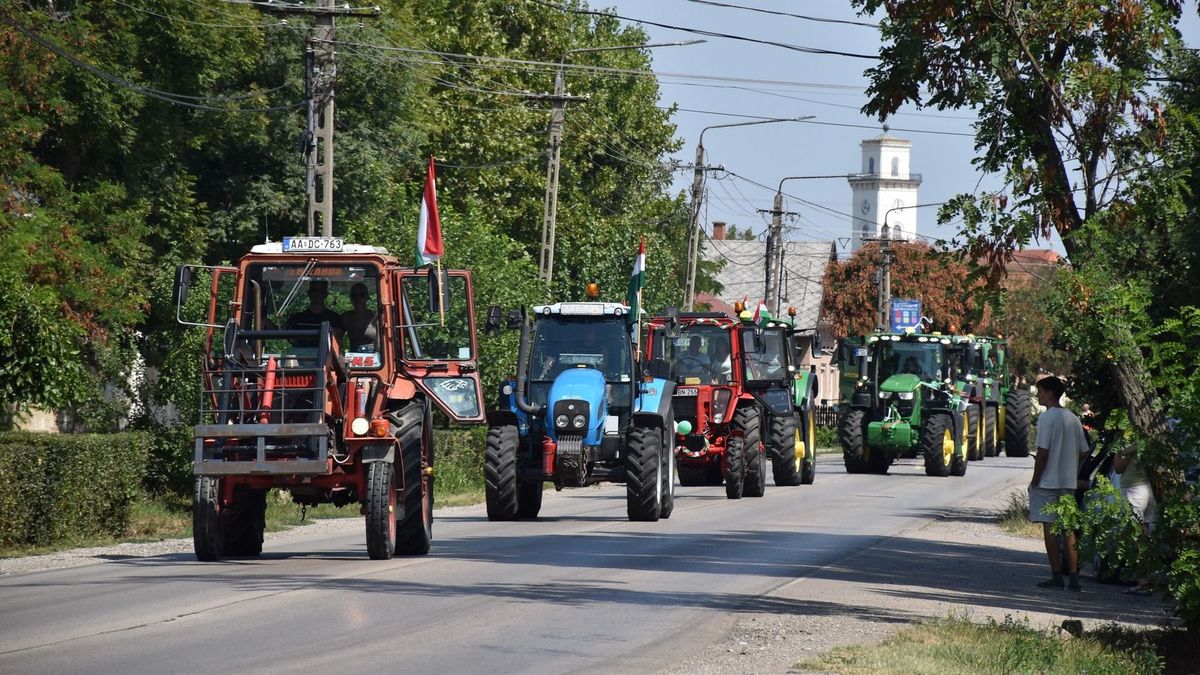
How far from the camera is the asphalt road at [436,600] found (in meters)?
10.4

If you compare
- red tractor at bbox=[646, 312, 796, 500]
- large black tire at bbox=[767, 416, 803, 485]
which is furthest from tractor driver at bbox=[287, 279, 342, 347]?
large black tire at bbox=[767, 416, 803, 485]

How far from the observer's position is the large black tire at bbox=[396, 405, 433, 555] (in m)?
16.5

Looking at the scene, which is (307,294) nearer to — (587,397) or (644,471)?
(587,397)

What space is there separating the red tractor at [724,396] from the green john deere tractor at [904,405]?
681 centimetres

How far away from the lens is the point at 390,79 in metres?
42.4

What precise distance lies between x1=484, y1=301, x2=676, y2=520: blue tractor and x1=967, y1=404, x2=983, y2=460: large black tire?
61.5 ft

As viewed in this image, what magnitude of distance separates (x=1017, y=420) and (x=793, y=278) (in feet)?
170

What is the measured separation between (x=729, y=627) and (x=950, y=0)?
585cm

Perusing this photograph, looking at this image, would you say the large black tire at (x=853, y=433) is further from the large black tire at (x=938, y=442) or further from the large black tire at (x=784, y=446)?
the large black tire at (x=784, y=446)

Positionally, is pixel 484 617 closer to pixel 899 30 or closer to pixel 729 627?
pixel 729 627

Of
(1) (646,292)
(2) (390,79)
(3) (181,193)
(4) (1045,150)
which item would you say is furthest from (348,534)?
(1) (646,292)

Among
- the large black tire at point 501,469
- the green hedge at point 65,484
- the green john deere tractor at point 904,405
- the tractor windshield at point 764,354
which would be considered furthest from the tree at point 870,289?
the green hedge at point 65,484

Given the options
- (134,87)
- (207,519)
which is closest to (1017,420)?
(134,87)

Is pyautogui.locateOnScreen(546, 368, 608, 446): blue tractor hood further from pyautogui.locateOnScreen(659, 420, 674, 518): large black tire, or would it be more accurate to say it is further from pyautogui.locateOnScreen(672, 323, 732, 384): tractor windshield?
pyautogui.locateOnScreen(672, 323, 732, 384): tractor windshield
